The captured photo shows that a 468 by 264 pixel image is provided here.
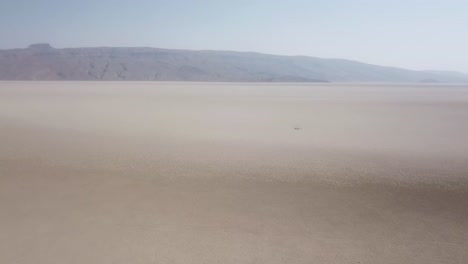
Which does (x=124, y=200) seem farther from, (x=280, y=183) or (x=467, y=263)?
(x=467, y=263)

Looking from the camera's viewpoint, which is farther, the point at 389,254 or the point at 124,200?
the point at 124,200

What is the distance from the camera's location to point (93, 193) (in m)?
6.54

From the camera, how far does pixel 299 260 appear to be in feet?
14.0

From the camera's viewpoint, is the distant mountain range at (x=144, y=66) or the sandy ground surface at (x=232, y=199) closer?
the sandy ground surface at (x=232, y=199)

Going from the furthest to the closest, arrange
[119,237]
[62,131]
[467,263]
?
1. [62,131]
2. [119,237]
3. [467,263]

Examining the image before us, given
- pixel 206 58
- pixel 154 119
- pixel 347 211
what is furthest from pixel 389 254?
pixel 206 58

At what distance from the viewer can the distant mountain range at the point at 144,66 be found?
114812 mm

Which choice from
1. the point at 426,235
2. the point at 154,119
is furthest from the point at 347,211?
the point at 154,119

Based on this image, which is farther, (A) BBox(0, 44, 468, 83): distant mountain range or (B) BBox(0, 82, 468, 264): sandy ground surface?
(A) BBox(0, 44, 468, 83): distant mountain range

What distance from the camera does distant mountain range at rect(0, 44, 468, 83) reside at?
11481 cm

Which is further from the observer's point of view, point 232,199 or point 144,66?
point 144,66

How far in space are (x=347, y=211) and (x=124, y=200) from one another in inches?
113

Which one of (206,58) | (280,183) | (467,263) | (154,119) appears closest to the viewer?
(467,263)

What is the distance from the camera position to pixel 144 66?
124 m
